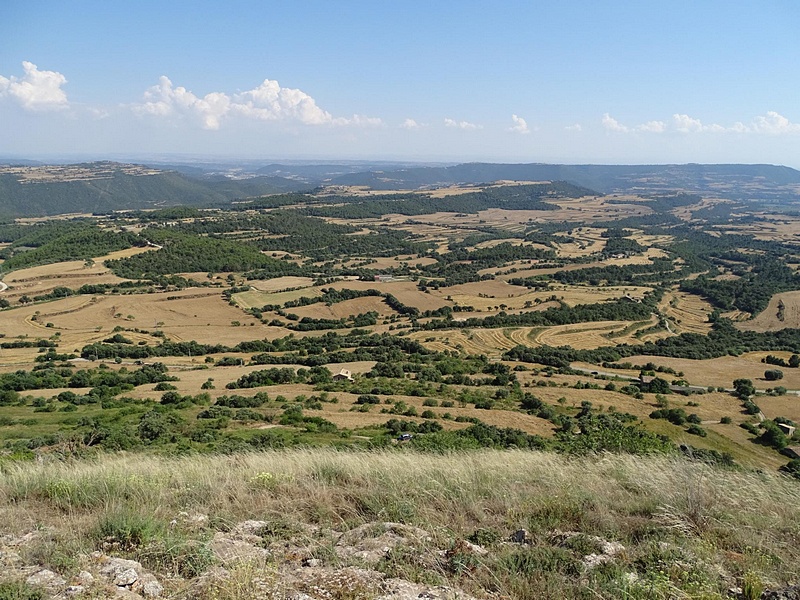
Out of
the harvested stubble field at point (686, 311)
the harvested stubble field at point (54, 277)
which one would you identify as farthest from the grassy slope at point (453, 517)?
the harvested stubble field at point (54, 277)

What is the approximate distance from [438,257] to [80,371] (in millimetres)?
89551

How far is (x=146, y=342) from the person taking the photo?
58.4 metres

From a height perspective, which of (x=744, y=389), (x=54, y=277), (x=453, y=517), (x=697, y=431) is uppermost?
(x=453, y=517)

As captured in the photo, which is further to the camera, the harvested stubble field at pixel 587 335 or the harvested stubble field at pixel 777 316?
the harvested stubble field at pixel 777 316

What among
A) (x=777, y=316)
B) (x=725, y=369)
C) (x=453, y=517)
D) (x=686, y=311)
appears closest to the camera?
(x=453, y=517)

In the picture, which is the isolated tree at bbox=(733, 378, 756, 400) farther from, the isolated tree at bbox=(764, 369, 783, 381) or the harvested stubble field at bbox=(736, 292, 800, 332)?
the harvested stubble field at bbox=(736, 292, 800, 332)

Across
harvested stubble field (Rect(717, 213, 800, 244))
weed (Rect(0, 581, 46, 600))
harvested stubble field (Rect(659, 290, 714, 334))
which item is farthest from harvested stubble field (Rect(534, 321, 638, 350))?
harvested stubble field (Rect(717, 213, 800, 244))

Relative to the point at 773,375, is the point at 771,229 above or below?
above

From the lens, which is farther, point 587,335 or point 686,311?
point 686,311

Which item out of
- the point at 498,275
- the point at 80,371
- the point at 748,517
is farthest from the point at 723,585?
the point at 498,275

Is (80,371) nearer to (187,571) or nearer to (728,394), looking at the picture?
(187,571)

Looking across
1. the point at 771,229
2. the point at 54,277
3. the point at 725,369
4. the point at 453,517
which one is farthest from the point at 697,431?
the point at 771,229

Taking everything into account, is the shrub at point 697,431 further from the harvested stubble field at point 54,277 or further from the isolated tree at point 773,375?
the harvested stubble field at point 54,277

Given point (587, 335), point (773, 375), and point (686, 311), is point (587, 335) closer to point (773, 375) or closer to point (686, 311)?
point (773, 375)
